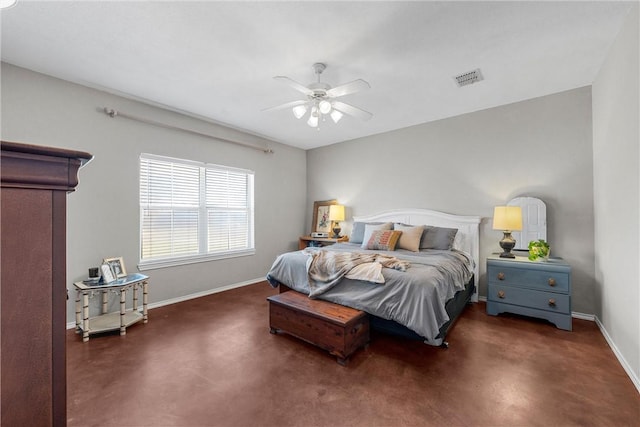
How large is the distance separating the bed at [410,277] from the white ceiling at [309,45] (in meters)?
1.74

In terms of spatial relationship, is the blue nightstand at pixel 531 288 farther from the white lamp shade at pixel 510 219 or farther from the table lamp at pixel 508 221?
the white lamp shade at pixel 510 219

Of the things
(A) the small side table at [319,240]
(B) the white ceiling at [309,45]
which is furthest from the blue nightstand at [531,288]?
(A) the small side table at [319,240]

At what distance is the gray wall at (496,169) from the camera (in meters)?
3.17

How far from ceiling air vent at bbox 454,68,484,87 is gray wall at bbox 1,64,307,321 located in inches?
129

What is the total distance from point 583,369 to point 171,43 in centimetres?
426

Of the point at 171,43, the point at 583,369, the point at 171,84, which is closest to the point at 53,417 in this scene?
the point at 171,43

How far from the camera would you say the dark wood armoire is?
44cm

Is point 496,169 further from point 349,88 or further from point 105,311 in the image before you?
point 105,311

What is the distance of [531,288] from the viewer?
9.78 ft

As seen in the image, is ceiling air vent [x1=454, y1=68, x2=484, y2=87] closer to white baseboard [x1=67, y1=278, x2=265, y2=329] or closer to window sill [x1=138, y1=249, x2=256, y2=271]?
window sill [x1=138, y1=249, x2=256, y2=271]

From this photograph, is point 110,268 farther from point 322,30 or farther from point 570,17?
point 570,17

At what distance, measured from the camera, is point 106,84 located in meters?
3.04

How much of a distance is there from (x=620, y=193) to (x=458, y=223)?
1.77m

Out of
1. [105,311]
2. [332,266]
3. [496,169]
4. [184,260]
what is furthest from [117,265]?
[496,169]
